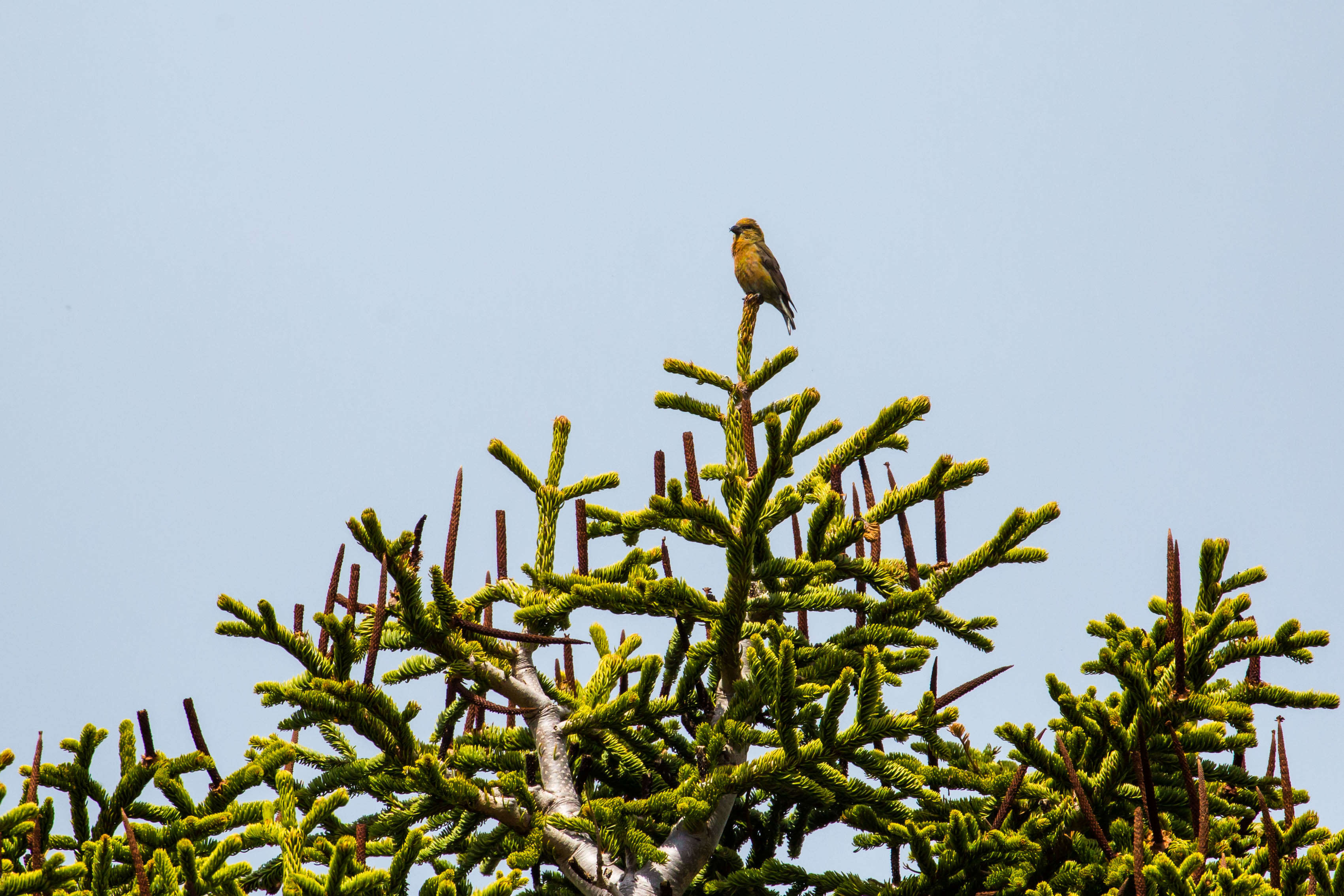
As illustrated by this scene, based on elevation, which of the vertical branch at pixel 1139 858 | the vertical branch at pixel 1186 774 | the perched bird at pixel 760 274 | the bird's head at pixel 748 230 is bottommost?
the vertical branch at pixel 1139 858

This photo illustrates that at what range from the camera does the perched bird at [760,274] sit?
11430 mm

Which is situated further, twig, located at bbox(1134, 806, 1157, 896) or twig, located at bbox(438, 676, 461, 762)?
twig, located at bbox(438, 676, 461, 762)

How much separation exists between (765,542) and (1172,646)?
1.94 meters

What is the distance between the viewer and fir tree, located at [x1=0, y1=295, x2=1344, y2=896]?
183 inches

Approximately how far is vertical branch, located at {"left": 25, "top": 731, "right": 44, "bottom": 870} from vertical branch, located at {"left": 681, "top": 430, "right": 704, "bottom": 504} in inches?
126

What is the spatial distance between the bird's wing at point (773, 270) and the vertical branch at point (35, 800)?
26.1ft

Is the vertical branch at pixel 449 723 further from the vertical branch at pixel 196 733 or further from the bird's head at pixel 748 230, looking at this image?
the bird's head at pixel 748 230

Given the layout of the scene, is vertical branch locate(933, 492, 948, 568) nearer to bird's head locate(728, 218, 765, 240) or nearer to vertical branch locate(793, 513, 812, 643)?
vertical branch locate(793, 513, 812, 643)

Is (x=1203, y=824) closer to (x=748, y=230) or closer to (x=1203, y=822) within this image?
(x=1203, y=822)

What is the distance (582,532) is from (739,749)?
1639 millimetres

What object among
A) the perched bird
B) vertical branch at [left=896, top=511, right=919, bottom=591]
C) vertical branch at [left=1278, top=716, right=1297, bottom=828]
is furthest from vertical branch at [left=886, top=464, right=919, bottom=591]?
the perched bird

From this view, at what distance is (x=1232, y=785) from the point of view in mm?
5902

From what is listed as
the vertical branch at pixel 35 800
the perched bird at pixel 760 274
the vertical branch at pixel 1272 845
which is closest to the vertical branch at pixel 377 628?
the vertical branch at pixel 35 800

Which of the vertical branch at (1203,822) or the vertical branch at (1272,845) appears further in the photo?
the vertical branch at (1272,845)
